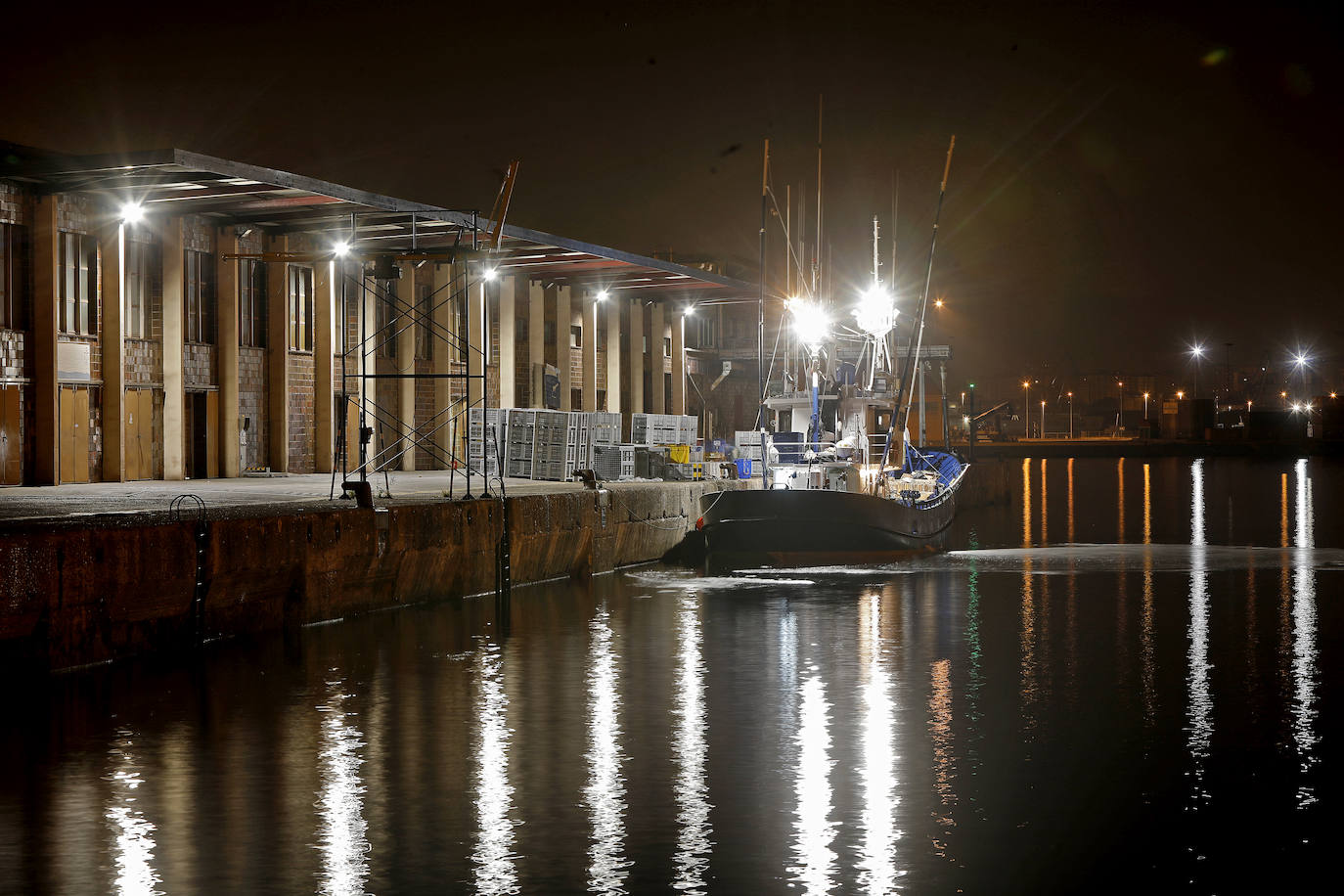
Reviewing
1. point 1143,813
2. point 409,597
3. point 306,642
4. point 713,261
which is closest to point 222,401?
point 409,597

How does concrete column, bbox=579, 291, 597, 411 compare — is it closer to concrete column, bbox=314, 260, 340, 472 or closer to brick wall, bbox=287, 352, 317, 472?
concrete column, bbox=314, 260, 340, 472

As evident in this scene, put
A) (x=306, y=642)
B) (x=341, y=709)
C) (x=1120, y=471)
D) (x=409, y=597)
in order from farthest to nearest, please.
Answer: (x=1120, y=471) → (x=409, y=597) → (x=306, y=642) → (x=341, y=709)

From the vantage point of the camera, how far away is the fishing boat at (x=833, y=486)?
3459cm

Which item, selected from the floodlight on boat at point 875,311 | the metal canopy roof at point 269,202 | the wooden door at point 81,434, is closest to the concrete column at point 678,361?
the metal canopy roof at point 269,202

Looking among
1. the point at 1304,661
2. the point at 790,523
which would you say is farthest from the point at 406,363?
the point at 1304,661

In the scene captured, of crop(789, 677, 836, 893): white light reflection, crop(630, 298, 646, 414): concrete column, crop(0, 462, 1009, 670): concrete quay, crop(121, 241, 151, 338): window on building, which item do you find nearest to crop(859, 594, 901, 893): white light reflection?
crop(789, 677, 836, 893): white light reflection

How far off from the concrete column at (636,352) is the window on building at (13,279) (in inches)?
1088

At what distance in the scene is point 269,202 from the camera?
33.9 metres

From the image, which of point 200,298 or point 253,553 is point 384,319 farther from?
point 253,553

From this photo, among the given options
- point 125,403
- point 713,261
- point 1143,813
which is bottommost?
point 1143,813

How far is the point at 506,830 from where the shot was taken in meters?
11.1

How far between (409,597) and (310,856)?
14.4 m

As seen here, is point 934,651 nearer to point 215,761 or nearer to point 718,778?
point 718,778

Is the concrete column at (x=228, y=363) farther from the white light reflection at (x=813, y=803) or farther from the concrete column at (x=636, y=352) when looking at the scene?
the white light reflection at (x=813, y=803)
